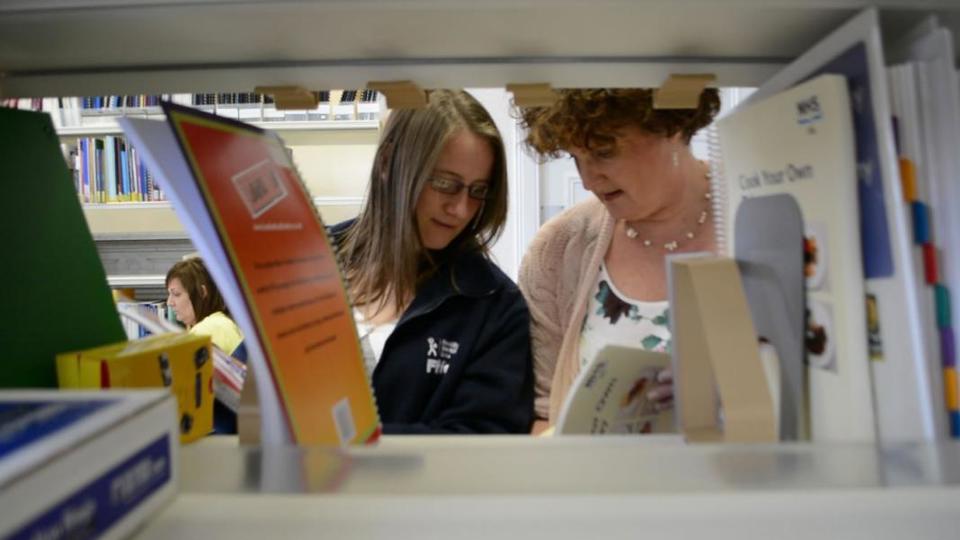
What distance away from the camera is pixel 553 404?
5.33 ft

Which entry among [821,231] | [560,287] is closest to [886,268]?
[821,231]

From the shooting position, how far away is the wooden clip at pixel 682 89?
26.3 inches

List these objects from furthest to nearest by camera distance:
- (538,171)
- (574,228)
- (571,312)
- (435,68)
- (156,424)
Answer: (538,171) < (574,228) < (571,312) < (435,68) < (156,424)

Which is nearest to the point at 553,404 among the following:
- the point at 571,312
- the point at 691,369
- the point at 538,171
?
the point at 571,312

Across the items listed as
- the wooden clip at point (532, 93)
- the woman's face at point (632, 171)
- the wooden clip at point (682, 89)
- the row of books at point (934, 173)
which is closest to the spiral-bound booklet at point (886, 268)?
the row of books at point (934, 173)

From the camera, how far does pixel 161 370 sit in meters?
0.57

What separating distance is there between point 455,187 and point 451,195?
21mm

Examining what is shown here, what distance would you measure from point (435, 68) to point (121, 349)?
0.38 m

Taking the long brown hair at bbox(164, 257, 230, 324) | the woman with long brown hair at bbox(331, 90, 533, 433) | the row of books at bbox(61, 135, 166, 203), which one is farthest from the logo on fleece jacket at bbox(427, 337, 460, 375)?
the row of books at bbox(61, 135, 166, 203)

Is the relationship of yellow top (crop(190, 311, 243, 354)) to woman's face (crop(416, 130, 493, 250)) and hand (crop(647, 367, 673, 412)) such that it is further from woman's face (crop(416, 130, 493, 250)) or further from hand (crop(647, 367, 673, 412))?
hand (crop(647, 367, 673, 412))

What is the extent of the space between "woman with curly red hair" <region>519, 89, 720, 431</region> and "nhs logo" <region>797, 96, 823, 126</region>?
2.82 ft

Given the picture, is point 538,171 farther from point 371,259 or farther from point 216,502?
point 216,502

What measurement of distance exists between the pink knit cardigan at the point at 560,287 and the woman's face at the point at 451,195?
13.0 inches

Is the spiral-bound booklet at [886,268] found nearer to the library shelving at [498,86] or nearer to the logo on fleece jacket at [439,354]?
the library shelving at [498,86]
